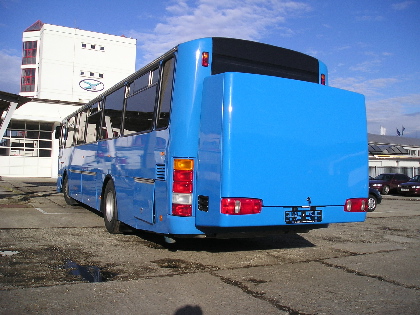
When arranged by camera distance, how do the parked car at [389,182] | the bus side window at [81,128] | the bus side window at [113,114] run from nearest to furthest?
the bus side window at [113,114] → the bus side window at [81,128] → the parked car at [389,182]

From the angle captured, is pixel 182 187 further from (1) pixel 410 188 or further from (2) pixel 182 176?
(1) pixel 410 188

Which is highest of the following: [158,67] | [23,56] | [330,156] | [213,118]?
[23,56]

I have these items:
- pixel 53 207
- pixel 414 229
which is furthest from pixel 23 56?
pixel 414 229

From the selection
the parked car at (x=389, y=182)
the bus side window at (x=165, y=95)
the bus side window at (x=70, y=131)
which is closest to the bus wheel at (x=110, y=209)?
the bus side window at (x=165, y=95)

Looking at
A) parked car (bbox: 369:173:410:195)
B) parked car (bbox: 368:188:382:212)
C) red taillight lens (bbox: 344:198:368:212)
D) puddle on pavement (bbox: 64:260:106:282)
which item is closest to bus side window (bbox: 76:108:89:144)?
puddle on pavement (bbox: 64:260:106:282)

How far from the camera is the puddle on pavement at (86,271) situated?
5.25 meters

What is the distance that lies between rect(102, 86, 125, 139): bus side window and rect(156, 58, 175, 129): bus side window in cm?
214

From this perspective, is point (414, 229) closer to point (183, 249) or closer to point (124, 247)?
point (183, 249)

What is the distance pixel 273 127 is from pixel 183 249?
2.71 meters

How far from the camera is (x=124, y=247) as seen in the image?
7266 millimetres

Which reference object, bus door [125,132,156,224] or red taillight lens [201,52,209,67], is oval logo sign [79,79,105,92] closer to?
bus door [125,132,156,224]

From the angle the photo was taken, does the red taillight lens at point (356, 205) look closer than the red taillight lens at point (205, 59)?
No

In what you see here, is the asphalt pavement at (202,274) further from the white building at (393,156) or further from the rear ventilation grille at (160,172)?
the white building at (393,156)

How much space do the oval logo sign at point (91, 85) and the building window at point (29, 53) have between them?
2740 centimetres
